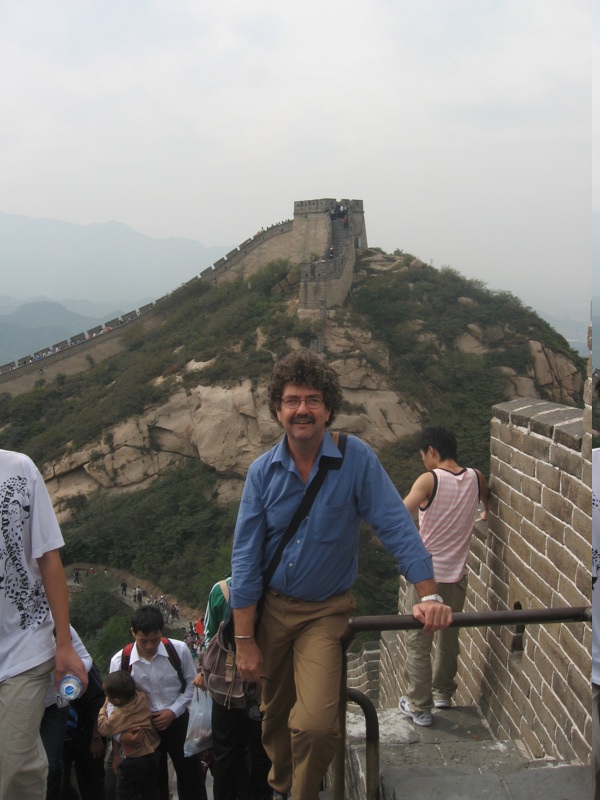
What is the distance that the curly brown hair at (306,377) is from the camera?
109 inches

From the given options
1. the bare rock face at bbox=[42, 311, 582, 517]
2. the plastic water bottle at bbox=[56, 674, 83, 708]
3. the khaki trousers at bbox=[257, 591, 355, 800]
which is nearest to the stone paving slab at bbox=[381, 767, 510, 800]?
the khaki trousers at bbox=[257, 591, 355, 800]

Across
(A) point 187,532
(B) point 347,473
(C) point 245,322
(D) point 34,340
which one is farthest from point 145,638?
(D) point 34,340

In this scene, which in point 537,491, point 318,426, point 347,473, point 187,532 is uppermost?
point 318,426

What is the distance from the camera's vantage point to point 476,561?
14.4ft

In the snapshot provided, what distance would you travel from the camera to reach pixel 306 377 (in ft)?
9.10

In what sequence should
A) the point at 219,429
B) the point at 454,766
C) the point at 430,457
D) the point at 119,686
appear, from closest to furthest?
the point at 454,766 → the point at 119,686 → the point at 430,457 → the point at 219,429

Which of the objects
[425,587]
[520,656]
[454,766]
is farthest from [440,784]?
[520,656]

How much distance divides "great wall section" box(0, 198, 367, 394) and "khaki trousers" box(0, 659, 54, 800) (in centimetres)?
2443

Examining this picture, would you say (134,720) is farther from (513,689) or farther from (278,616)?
A: (513,689)

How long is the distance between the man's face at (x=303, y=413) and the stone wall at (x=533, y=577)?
101cm

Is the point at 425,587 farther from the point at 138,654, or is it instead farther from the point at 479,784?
the point at 138,654

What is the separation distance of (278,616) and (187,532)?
20541 millimetres

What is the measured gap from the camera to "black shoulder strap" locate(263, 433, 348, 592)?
2678 millimetres

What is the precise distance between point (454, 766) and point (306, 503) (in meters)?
1.25
